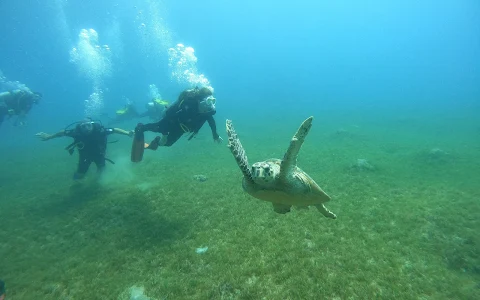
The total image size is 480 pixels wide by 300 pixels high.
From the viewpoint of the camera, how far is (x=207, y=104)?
10172 mm

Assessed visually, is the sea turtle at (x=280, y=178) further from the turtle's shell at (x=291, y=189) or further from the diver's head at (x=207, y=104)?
the diver's head at (x=207, y=104)

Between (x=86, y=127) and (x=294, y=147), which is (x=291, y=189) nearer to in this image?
(x=294, y=147)

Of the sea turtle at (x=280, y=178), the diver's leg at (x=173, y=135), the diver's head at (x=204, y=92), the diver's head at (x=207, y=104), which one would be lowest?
the sea turtle at (x=280, y=178)

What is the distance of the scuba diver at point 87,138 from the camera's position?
12758mm

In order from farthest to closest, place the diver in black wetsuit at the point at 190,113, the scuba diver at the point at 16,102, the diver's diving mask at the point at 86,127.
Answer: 1. the scuba diver at the point at 16,102
2. the diver's diving mask at the point at 86,127
3. the diver in black wetsuit at the point at 190,113

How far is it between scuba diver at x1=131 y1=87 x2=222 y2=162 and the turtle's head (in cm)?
586

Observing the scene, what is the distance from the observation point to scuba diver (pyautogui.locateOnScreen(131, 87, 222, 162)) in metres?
10.6

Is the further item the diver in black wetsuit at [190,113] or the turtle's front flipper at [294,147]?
the diver in black wetsuit at [190,113]

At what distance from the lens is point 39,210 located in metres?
11.9

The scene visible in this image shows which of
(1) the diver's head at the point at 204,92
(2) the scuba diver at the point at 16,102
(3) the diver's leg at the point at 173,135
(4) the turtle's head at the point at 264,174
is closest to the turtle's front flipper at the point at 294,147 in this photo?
(4) the turtle's head at the point at 264,174

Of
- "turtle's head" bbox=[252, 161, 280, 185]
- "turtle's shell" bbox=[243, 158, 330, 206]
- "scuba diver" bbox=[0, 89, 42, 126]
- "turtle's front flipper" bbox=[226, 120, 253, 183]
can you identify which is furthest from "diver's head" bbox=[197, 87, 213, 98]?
"scuba diver" bbox=[0, 89, 42, 126]

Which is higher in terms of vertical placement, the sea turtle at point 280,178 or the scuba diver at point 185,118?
the scuba diver at point 185,118

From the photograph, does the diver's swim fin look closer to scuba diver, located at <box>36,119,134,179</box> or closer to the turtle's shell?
scuba diver, located at <box>36,119,134,179</box>

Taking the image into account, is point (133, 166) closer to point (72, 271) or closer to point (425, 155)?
point (72, 271)
